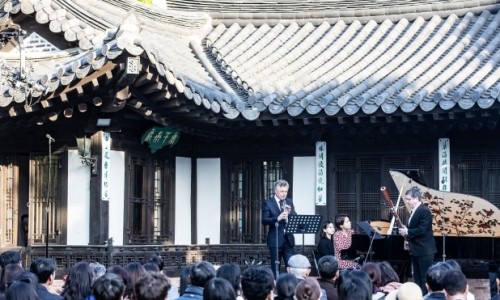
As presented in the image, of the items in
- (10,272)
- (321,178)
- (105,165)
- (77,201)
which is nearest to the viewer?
(10,272)

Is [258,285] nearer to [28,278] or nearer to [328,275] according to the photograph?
[328,275]

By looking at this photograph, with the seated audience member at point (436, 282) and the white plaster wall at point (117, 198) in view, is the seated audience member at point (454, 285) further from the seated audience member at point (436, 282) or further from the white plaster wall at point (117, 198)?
the white plaster wall at point (117, 198)

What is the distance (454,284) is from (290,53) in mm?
13242

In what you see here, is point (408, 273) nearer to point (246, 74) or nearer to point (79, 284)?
point (246, 74)

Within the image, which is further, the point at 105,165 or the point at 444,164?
the point at 444,164

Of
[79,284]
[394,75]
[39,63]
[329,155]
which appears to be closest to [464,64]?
[394,75]

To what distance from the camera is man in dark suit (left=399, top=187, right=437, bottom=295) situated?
1495 centimetres

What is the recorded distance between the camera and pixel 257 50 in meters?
22.0

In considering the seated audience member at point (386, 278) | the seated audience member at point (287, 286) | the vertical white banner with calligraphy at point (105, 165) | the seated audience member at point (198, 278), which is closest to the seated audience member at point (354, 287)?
the seated audience member at point (287, 286)

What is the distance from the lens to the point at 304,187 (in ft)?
64.7

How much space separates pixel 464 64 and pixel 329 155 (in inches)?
122

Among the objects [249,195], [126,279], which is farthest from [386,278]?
[249,195]

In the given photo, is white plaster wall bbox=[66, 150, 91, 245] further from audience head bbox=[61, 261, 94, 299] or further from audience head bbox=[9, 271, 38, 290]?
audience head bbox=[61, 261, 94, 299]

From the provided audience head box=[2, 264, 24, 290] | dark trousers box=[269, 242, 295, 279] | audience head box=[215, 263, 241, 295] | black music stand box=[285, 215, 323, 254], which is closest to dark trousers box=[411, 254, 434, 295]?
black music stand box=[285, 215, 323, 254]
